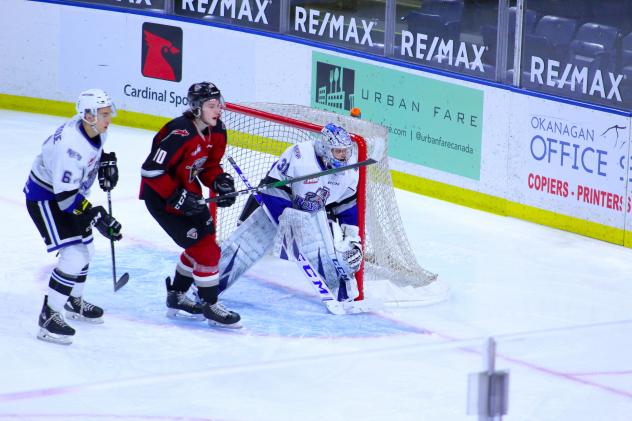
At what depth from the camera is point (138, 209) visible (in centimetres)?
726

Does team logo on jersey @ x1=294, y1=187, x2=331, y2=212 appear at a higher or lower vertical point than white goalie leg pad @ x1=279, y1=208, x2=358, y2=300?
higher

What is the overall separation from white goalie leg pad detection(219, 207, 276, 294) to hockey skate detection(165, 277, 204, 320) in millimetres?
218

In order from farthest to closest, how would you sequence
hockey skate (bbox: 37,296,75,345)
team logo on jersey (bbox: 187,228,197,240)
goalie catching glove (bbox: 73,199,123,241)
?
1. team logo on jersey (bbox: 187,228,197,240)
2. hockey skate (bbox: 37,296,75,345)
3. goalie catching glove (bbox: 73,199,123,241)

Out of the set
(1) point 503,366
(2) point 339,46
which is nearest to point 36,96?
(2) point 339,46

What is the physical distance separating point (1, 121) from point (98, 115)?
484 centimetres

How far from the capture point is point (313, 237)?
5441mm

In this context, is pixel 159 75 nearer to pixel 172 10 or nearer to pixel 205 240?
pixel 172 10

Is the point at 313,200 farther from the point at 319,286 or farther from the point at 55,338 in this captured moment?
the point at 55,338

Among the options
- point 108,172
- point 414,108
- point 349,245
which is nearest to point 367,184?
point 349,245

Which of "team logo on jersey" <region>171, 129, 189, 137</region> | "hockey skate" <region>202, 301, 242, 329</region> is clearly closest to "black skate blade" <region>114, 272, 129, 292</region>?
"hockey skate" <region>202, 301, 242, 329</region>

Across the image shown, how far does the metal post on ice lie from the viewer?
8.63ft

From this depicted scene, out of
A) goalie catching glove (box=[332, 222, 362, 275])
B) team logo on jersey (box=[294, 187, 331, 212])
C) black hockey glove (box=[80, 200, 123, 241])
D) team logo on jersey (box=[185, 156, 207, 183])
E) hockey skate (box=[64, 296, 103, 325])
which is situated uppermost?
team logo on jersey (box=[185, 156, 207, 183])

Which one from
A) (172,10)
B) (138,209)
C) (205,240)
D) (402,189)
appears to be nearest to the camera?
(205,240)

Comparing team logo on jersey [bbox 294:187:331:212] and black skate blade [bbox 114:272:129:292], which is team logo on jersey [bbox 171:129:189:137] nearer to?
team logo on jersey [bbox 294:187:331:212]
